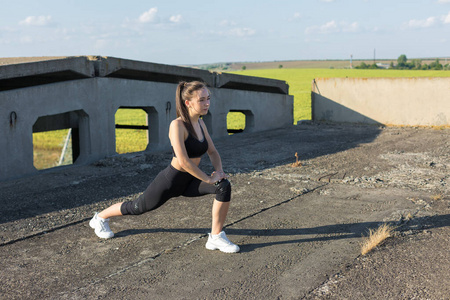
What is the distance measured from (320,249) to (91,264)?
2336 millimetres

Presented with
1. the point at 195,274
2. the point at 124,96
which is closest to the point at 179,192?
the point at 195,274

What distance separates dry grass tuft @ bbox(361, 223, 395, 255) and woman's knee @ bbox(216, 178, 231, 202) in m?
1.50

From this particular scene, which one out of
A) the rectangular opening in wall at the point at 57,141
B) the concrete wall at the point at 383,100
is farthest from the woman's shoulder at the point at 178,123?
the concrete wall at the point at 383,100

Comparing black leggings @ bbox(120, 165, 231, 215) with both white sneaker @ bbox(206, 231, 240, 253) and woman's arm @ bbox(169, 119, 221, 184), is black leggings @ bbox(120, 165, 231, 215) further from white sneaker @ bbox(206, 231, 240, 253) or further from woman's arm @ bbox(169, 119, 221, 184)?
white sneaker @ bbox(206, 231, 240, 253)

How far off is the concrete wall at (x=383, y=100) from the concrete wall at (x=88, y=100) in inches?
199

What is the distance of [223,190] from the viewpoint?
15.4ft

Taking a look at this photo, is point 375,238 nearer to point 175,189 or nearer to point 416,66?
point 175,189

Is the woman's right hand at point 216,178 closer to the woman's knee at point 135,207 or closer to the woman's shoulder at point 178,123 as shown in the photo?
the woman's shoulder at point 178,123

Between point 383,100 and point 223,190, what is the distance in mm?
15460

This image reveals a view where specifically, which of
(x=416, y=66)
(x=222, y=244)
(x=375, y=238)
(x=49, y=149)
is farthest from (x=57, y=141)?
(x=416, y=66)

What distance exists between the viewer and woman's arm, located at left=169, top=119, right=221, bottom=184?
4566mm

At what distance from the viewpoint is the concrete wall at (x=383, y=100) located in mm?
17797

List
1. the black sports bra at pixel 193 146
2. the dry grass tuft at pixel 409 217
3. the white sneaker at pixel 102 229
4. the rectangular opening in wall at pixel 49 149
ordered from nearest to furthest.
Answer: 1. the black sports bra at pixel 193 146
2. the white sneaker at pixel 102 229
3. the dry grass tuft at pixel 409 217
4. the rectangular opening in wall at pixel 49 149

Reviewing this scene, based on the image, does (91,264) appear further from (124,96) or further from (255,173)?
(124,96)
